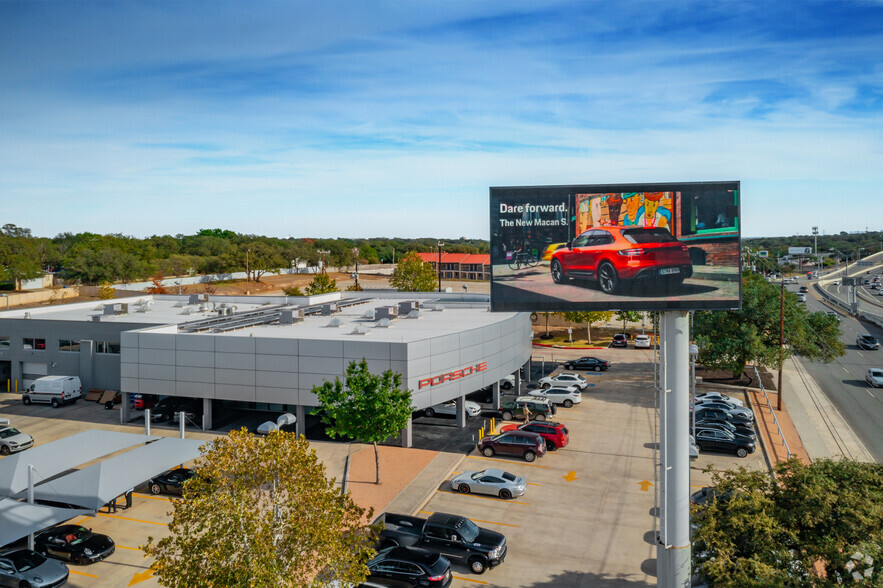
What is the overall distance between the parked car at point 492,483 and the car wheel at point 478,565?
586 cm

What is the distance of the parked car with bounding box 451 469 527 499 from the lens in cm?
2533

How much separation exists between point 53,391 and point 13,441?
9.73m

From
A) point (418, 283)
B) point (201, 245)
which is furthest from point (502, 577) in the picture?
point (201, 245)

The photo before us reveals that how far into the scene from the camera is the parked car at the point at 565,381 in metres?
43.7

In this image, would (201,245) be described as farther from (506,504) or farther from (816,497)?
(816,497)

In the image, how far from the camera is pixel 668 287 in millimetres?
19109

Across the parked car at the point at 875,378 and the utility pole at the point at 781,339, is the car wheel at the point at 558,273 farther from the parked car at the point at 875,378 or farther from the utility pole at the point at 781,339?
the parked car at the point at 875,378

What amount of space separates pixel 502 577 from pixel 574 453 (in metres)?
12.8

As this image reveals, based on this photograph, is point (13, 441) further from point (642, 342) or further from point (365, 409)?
point (642, 342)

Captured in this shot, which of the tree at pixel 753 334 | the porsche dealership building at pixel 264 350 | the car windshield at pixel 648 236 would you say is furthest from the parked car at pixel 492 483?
the tree at pixel 753 334

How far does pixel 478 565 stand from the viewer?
64.0 ft

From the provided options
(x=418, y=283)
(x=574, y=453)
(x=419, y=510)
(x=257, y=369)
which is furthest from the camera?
(x=418, y=283)

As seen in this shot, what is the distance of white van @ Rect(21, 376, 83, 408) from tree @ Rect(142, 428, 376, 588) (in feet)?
104

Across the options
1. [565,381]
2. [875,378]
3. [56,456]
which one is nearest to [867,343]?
[875,378]
